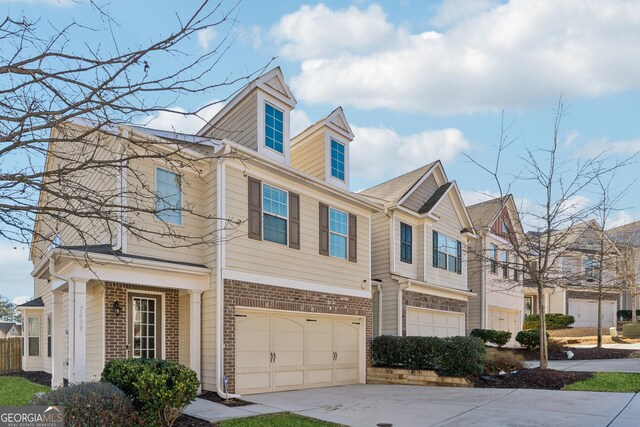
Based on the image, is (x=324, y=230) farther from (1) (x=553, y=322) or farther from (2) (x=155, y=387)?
(1) (x=553, y=322)

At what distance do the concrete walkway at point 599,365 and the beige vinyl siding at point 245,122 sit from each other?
1224 centimetres

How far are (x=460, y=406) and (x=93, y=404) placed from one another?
23.8 ft

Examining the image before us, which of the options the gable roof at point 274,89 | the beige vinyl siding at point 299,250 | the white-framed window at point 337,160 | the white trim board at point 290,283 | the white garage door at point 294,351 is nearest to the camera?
the white trim board at point 290,283

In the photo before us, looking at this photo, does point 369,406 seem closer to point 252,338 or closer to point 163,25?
point 252,338

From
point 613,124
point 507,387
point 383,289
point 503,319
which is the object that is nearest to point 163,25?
point 507,387

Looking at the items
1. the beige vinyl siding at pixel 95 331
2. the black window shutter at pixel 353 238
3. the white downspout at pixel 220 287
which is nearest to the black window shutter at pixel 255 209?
the white downspout at pixel 220 287

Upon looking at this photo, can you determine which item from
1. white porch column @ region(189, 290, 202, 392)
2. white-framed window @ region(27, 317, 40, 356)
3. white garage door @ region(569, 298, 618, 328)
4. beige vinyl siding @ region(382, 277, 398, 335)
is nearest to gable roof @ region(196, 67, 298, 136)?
white porch column @ region(189, 290, 202, 392)

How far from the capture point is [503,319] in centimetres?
2869

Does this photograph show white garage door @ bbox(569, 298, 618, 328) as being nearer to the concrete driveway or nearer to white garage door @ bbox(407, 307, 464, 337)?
white garage door @ bbox(407, 307, 464, 337)

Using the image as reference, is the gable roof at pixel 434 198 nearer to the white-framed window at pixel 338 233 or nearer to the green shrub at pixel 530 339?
the white-framed window at pixel 338 233

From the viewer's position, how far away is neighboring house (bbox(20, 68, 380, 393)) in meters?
11.4

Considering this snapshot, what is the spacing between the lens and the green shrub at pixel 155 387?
28.0 ft

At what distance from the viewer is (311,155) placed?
55.6 ft

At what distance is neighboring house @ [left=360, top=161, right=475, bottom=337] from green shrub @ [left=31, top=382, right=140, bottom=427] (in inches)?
459
